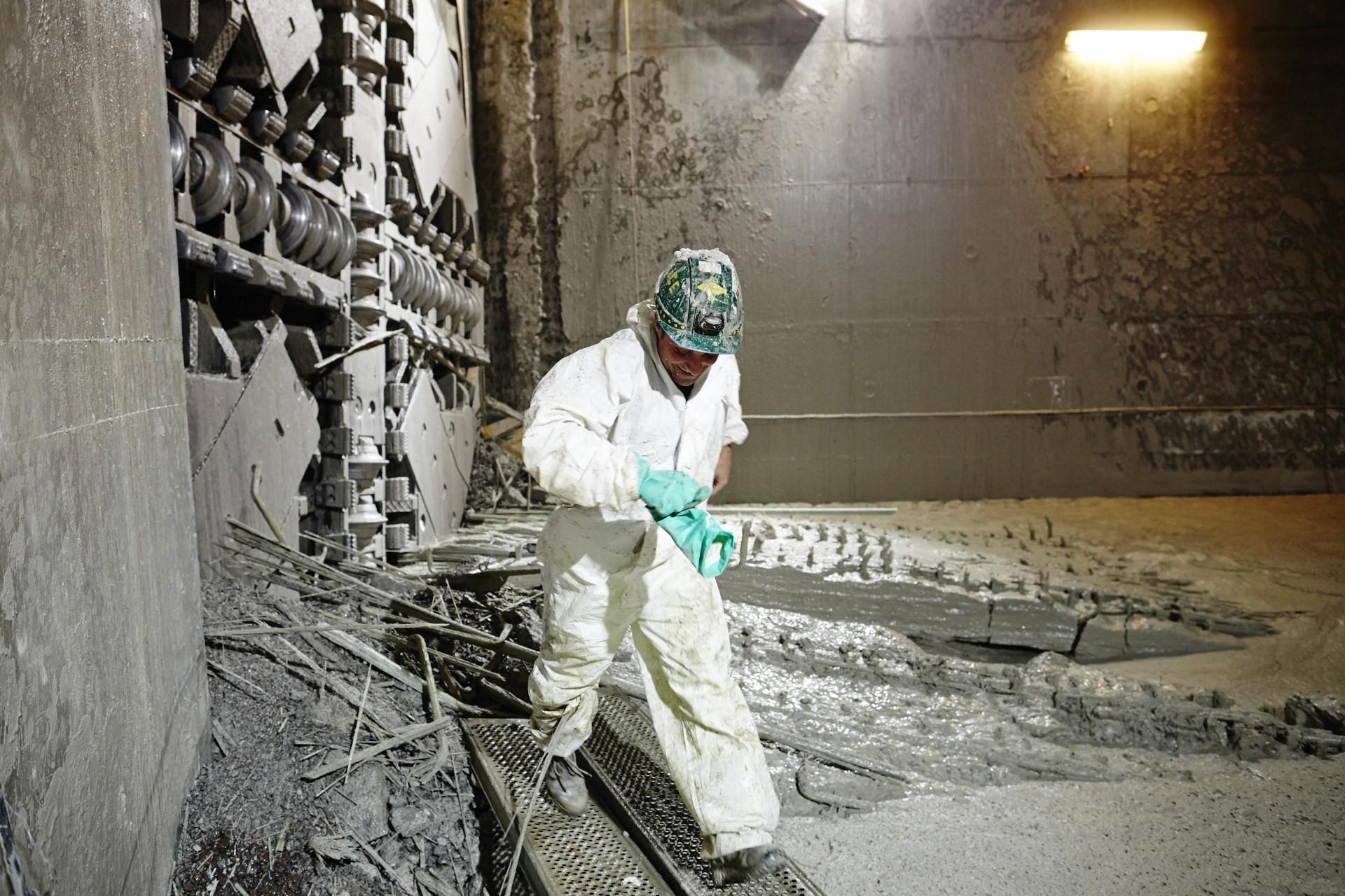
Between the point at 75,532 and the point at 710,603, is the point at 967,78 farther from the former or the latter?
the point at 75,532

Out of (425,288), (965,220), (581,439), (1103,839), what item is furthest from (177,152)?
(965,220)

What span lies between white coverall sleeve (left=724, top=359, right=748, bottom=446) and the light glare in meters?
7.19

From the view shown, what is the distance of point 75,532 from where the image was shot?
4.88 ft

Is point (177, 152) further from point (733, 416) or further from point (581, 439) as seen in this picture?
point (733, 416)

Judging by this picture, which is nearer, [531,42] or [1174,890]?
[1174,890]

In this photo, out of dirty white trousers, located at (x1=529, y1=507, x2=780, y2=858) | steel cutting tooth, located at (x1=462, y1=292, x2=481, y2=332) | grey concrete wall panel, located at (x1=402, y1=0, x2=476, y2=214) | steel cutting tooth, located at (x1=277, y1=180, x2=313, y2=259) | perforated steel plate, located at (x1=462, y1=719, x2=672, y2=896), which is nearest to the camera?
perforated steel plate, located at (x1=462, y1=719, x2=672, y2=896)

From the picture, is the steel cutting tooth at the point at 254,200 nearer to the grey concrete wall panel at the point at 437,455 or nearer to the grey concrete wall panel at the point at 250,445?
the grey concrete wall panel at the point at 250,445

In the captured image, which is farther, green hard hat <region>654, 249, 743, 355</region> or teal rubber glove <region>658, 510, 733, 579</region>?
green hard hat <region>654, 249, 743, 355</region>

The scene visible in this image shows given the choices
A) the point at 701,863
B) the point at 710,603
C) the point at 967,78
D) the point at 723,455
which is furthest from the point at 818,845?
the point at 967,78

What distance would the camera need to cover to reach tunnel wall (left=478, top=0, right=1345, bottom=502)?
8.24m

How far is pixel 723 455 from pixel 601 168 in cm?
613

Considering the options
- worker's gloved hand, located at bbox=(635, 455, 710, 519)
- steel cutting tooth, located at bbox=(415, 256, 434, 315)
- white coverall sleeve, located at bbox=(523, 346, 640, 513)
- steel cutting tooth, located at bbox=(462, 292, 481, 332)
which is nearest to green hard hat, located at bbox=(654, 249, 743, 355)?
white coverall sleeve, located at bbox=(523, 346, 640, 513)

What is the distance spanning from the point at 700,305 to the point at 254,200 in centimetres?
228

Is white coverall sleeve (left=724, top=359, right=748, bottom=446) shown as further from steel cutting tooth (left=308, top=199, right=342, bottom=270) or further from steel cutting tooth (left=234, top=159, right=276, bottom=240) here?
steel cutting tooth (left=308, top=199, right=342, bottom=270)
